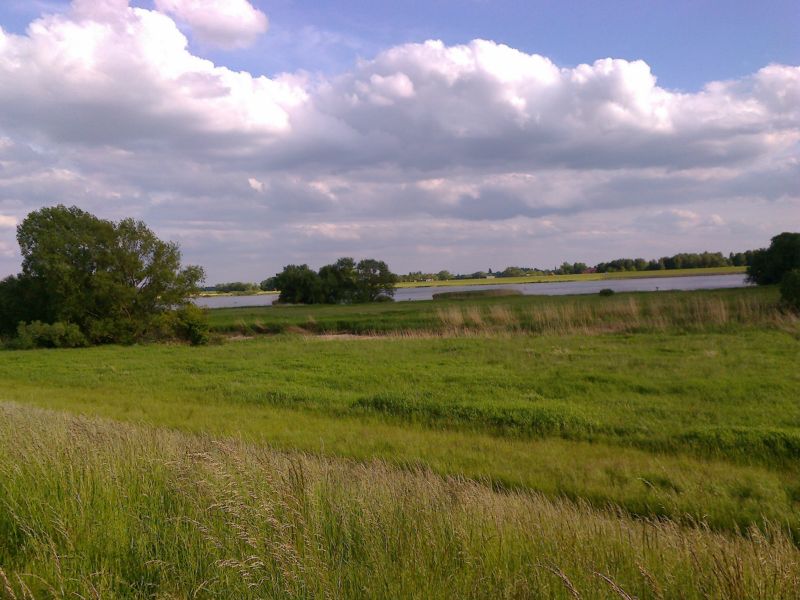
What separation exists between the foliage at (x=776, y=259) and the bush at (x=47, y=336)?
5962cm

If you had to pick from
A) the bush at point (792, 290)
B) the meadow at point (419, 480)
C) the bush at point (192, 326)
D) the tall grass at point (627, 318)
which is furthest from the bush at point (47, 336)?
the bush at point (792, 290)

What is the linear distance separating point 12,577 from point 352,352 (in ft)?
58.7

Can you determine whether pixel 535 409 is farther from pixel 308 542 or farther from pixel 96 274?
pixel 96 274

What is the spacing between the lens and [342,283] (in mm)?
87312

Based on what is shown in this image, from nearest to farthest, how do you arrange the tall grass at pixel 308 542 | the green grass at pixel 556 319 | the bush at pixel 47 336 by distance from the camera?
the tall grass at pixel 308 542 < the green grass at pixel 556 319 < the bush at pixel 47 336

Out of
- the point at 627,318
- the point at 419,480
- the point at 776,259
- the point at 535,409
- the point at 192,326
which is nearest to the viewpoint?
the point at 419,480

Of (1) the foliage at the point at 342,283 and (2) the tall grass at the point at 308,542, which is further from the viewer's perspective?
(1) the foliage at the point at 342,283

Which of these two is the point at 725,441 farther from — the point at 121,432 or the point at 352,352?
the point at 352,352

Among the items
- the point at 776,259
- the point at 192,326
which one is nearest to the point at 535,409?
the point at 192,326

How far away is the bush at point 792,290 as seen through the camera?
90.7ft

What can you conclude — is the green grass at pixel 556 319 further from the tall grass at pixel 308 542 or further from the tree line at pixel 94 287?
the tall grass at pixel 308 542

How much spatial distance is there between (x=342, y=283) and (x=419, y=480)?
268ft

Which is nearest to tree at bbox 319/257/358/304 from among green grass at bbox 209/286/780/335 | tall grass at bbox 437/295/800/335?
green grass at bbox 209/286/780/335

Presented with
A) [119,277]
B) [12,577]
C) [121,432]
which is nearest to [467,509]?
[12,577]
